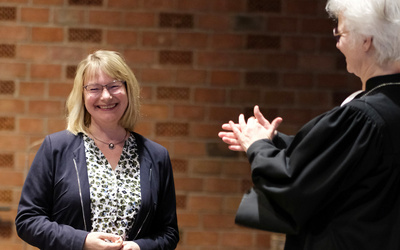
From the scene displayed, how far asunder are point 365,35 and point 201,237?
2.00 meters

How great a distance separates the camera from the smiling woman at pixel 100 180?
1.95 meters

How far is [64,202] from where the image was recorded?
1.96 metres

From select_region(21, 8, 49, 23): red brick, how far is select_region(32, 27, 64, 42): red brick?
0.17 feet

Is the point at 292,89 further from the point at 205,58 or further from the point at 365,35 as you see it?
the point at 365,35

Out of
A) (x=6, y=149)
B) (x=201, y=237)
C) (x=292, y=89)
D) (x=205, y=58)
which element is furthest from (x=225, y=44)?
(x=6, y=149)

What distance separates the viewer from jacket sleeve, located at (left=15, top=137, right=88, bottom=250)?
6.25 ft

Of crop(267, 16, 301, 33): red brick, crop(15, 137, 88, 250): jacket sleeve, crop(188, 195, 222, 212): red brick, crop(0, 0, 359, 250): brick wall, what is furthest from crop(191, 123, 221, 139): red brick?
crop(15, 137, 88, 250): jacket sleeve

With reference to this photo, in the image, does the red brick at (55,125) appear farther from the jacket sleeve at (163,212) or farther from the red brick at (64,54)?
the jacket sleeve at (163,212)

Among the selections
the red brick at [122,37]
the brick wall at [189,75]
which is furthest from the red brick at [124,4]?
the red brick at [122,37]

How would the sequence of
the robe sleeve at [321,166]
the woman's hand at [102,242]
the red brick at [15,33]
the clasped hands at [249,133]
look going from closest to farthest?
the robe sleeve at [321,166], the clasped hands at [249,133], the woman's hand at [102,242], the red brick at [15,33]

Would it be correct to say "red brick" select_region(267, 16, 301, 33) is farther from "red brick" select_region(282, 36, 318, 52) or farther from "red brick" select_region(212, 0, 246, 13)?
"red brick" select_region(212, 0, 246, 13)

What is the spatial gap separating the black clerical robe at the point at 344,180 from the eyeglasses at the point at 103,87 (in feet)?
2.81

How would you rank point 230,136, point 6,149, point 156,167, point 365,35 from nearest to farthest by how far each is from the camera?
1. point 365,35
2. point 230,136
3. point 156,167
4. point 6,149

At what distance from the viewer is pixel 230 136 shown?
5.69 ft
